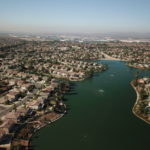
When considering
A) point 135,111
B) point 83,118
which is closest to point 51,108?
point 83,118

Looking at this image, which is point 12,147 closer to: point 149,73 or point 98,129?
point 98,129

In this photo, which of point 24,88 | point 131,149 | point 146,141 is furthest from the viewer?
point 24,88

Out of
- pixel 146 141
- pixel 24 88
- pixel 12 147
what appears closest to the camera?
pixel 12 147

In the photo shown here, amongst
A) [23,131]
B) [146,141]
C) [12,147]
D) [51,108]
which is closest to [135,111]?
[146,141]

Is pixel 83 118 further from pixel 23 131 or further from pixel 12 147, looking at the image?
pixel 12 147

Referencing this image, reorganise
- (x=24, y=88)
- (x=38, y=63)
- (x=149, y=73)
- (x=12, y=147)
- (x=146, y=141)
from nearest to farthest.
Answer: (x=12, y=147) < (x=146, y=141) < (x=24, y=88) < (x=149, y=73) < (x=38, y=63)

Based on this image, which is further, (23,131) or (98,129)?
(98,129)
